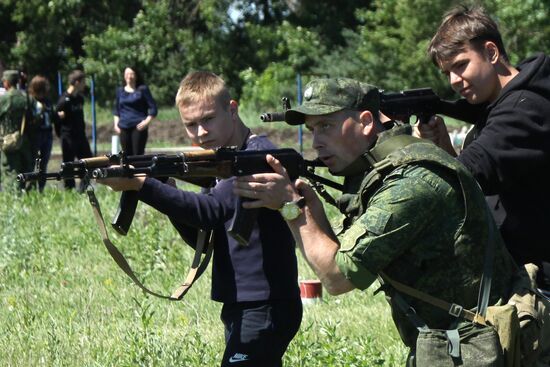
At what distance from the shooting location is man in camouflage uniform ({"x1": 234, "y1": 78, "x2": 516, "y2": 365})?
355 centimetres

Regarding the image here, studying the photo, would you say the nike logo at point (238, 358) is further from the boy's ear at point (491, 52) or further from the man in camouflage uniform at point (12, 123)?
the man in camouflage uniform at point (12, 123)

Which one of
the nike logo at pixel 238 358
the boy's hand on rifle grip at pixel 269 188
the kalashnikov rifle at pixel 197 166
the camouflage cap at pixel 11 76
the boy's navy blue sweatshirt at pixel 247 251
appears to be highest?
the camouflage cap at pixel 11 76

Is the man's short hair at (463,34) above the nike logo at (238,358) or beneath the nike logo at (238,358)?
above

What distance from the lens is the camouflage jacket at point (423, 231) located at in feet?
11.6

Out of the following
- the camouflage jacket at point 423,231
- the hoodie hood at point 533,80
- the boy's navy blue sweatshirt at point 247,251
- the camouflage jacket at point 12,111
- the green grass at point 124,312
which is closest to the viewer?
the camouflage jacket at point 423,231

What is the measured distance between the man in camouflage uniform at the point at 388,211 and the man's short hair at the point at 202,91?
2.96 feet

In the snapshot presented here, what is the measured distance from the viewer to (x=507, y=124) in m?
4.31

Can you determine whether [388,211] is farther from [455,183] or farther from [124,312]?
[124,312]

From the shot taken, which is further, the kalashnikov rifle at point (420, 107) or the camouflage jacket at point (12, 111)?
the camouflage jacket at point (12, 111)

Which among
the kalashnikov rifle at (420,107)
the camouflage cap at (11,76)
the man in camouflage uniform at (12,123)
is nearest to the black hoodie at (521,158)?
the kalashnikov rifle at (420,107)

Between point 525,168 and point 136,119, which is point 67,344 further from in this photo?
point 136,119

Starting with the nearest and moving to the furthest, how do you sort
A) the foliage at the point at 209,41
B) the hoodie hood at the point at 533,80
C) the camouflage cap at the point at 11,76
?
the hoodie hood at the point at 533,80
the camouflage cap at the point at 11,76
the foliage at the point at 209,41

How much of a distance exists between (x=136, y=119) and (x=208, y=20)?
2017 centimetres

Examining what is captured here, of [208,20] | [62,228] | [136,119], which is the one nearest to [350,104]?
[62,228]
